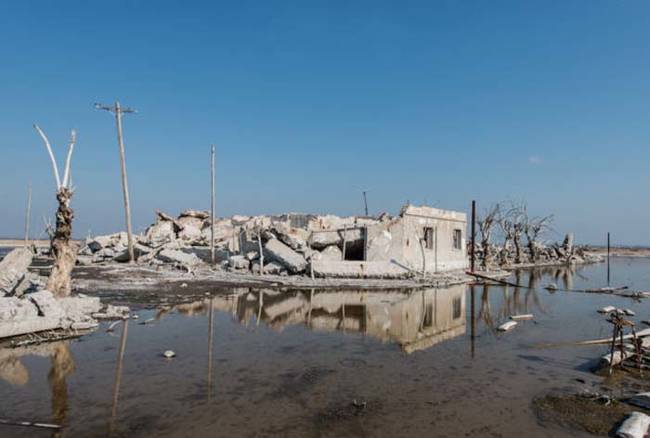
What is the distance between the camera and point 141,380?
7.13m

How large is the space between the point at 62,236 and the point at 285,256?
1162 cm

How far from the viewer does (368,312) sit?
45.9ft

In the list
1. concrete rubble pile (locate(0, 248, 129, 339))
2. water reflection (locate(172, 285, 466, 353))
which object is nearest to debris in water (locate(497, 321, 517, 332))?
water reflection (locate(172, 285, 466, 353))

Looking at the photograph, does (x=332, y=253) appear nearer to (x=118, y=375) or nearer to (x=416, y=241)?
(x=416, y=241)

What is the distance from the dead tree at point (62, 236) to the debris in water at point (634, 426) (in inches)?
516

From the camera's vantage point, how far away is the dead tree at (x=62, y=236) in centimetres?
1195

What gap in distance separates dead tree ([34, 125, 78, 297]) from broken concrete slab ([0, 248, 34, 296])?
1584 millimetres

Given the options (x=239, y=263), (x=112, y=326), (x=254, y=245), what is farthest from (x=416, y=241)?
(x=112, y=326)

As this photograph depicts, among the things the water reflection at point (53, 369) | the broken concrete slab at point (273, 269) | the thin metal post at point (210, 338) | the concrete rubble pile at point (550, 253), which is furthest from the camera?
the concrete rubble pile at point (550, 253)

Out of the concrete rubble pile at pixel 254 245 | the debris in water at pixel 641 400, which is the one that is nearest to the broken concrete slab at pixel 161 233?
the concrete rubble pile at pixel 254 245

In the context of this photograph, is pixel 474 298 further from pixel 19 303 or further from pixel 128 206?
pixel 128 206

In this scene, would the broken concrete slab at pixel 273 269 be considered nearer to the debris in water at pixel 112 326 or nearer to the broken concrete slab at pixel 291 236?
the broken concrete slab at pixel 291 236

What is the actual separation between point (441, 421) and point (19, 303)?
9.92 meters

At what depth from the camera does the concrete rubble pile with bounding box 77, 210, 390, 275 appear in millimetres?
22781
